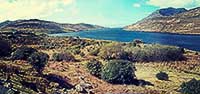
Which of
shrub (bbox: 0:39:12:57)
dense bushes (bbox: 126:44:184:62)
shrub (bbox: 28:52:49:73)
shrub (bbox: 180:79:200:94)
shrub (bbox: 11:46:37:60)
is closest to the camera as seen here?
shrub (bbox: 180:79:200:94)

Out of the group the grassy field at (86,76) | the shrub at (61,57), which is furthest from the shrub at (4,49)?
the shrub at (61,57)

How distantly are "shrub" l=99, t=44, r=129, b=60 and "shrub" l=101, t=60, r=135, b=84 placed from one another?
2936 centimetres

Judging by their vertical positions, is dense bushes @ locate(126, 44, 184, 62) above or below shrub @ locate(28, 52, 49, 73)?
below

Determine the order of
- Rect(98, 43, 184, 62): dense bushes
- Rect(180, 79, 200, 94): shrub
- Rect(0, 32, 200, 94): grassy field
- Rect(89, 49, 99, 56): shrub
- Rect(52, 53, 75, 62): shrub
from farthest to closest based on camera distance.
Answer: Rect(89, 49, 99, 56): shrub < Rect(98, 43, 184, 62): dense bushes < Rect(52, 53, 75, 62): shrub < Rect(180, 79, 200, 94): shrub < Rect(0, 32, 200, 94): grassy field

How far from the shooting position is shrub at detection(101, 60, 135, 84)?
189ft

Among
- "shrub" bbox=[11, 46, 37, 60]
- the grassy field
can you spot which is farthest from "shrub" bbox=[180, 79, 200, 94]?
"shrub" bbox=[11, 46, 37, 60]

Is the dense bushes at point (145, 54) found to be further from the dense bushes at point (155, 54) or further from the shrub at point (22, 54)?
the shrub at point (22, 54)

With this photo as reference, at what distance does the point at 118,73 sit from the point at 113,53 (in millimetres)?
33176

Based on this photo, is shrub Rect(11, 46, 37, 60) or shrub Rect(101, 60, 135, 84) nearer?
shrub Rect(101, 60, 135, 84)

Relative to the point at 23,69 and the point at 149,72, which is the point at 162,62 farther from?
the point at 23,69

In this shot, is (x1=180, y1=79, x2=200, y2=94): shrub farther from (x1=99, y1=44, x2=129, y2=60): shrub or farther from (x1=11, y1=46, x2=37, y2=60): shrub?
(x1=99, y1=44, x2=129, y2=60): shrub

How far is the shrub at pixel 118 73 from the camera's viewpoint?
189ft

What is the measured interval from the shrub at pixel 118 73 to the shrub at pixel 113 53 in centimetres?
2936

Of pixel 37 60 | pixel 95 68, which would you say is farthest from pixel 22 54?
pixel 95 68
